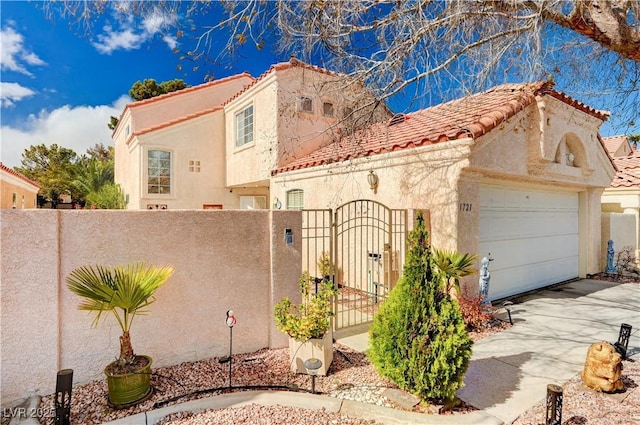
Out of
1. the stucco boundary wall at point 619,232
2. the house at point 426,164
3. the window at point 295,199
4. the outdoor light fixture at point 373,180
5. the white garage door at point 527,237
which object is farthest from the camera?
the stucco boundary wall at point 619,232

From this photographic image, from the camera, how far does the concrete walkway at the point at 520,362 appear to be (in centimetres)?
430

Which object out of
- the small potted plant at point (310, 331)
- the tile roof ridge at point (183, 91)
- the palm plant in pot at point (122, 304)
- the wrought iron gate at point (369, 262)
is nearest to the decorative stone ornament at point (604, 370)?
the wrought iron gate at point (369, 262)

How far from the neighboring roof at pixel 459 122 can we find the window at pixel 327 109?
3.28m

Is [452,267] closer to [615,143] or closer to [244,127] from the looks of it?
[244,127]

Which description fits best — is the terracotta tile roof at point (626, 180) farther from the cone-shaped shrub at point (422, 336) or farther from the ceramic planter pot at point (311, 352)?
the ceramic planter pot at point (311, 352)

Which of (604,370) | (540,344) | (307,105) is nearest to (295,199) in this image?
(307,105)

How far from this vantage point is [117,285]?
15.0 ft

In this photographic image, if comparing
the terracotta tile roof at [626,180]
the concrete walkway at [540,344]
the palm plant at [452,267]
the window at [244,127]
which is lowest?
the concrete walkway at [540,344]

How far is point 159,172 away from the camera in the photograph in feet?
54.6

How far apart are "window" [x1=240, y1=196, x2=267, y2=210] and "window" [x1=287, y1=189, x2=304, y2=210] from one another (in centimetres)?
514

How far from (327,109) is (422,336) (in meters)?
12.7

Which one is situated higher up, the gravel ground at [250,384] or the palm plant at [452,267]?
the palm plant at [452,267]

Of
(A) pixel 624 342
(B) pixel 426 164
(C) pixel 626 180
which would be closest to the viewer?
(A) pixel 624 342

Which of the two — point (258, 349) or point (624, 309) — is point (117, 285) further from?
point (624, 309)
